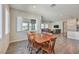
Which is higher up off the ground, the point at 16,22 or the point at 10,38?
the point at 16,22

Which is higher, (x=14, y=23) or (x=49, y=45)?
(x=14, y=23)

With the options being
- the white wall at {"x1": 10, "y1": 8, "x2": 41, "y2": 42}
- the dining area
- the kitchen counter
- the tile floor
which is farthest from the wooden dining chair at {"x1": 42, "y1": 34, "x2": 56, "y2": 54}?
the kitchen counter

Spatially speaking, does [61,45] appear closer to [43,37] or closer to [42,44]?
[42,44]

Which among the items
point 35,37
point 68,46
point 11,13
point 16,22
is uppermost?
point 11,13

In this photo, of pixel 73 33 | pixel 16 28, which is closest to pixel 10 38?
pixel 16 28

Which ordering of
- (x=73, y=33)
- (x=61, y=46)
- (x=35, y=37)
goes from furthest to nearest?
1. (x=35, y=37)
2. (x=73, y=33)
3. (x=61, y=46)

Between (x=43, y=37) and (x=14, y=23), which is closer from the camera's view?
(x=14, y=23)

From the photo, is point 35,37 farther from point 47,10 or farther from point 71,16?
point 71,16

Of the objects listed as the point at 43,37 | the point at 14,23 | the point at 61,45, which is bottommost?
the point at 61,45

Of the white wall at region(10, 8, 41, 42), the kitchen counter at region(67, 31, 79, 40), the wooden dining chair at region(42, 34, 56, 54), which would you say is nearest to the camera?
the white wall at region(10, 8, 41, 42)

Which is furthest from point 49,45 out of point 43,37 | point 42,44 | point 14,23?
point 14,23

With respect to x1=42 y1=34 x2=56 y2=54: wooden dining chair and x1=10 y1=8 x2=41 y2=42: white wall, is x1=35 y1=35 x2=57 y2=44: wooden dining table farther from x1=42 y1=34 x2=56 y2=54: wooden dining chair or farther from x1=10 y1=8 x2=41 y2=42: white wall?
x1=10 y1=8 x2=41 y2=42: white wall

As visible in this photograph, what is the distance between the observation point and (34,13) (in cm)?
213

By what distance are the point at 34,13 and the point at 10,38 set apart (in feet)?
2.67
